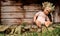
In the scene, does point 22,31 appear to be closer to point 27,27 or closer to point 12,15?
point 27,27

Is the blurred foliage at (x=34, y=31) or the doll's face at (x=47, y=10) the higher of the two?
the doll's face at (x=47, y=10)

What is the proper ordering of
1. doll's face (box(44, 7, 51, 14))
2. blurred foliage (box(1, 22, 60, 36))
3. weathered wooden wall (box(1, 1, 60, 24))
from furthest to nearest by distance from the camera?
weathered wooden wall (box(1, 1, 60, 24)) < doll's face (box(44, 7, 51, 14)) < blurred foliage (box(1, 22, 60, 36))

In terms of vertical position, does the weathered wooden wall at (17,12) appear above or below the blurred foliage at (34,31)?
above

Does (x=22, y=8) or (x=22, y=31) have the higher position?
A: (x=22, y=8)

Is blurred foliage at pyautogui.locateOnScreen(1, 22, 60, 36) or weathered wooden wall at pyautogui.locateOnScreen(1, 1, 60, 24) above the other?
weathered wooden wall at pyautogui.locateOnScreen(1, 1, 60, 24)

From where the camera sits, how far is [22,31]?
2049 mm

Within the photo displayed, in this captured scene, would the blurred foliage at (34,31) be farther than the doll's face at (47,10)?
No

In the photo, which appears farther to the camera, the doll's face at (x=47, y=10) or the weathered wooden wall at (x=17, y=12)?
the weathered wooden wall at (x=17, y=12)

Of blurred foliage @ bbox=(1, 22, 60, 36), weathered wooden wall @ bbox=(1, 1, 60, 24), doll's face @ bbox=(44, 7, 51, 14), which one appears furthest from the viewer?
weathered wooden wall @ bbox=(1, 1, 60, 24)

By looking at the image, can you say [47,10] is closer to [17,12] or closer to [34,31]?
[34,31]

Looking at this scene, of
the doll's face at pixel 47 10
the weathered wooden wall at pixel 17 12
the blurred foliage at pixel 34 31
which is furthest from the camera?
the weathered wooden wall at pixel 17 12

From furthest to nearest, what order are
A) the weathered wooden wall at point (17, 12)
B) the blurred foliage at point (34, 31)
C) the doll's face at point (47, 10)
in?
the weathered wooden wall at point (17, 12) → the doll's face at point (47, 10) → the blurred foliage at point (34, 31)

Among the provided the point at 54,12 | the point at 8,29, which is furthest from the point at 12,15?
the point at 54,12

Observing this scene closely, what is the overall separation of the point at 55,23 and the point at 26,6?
362 millimetres
